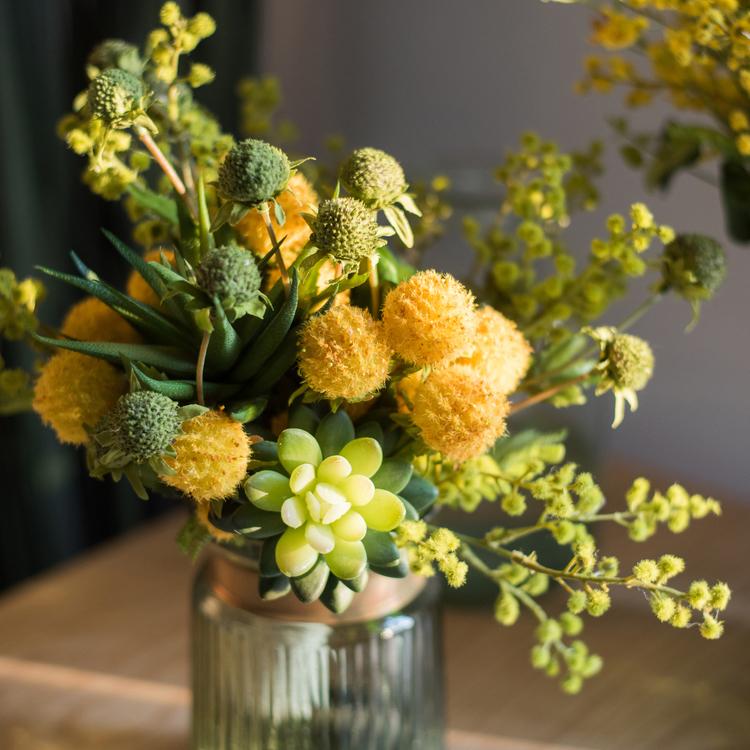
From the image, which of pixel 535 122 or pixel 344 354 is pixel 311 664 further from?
pixel 535 122

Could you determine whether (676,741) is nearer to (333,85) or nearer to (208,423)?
(208,423)

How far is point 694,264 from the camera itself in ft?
1.88

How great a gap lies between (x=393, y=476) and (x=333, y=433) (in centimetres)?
4

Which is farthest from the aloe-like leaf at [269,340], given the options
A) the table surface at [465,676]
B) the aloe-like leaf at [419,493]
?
the table surface at [465,676]

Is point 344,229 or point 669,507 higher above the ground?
point 344,229

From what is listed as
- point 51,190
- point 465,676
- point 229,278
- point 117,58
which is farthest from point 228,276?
point 51,190

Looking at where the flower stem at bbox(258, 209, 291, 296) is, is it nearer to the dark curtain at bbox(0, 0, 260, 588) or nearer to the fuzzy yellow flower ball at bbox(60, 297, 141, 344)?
the fuzzy yellow flower ball at bbox(60, 297, 141, 344)

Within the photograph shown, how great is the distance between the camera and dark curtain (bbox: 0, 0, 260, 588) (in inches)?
41.3

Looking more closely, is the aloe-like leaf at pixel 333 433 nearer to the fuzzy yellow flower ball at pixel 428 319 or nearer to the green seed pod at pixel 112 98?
the fuzzy yellow flower ball at pixel 428 319

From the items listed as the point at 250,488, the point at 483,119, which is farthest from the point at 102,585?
the point at 483,119

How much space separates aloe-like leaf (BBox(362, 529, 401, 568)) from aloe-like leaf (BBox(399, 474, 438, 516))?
0.03m

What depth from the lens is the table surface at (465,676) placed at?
2.44 ft

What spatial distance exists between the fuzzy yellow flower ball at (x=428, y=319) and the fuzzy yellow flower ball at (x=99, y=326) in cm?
17

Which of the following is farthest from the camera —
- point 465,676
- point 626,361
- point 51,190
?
point 51,190
